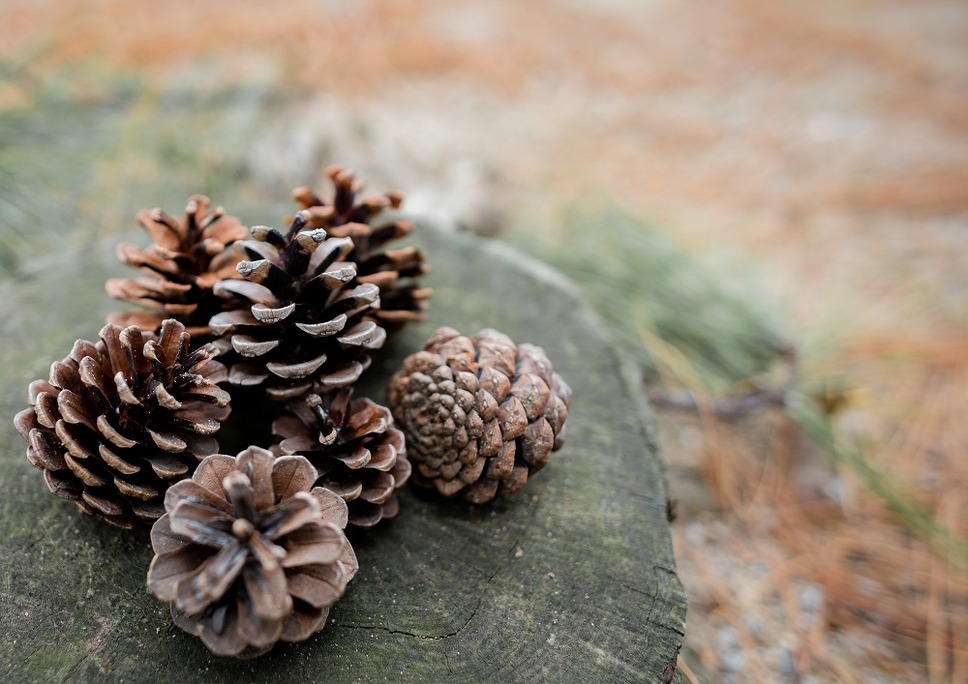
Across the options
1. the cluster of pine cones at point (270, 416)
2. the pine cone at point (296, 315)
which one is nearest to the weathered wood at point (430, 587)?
the cluster of pine cones at point (270, 416)

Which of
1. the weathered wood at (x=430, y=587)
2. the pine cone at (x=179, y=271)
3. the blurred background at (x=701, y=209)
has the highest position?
the pine cone at (x=179, y=271)

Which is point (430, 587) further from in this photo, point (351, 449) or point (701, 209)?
point (701, 209)

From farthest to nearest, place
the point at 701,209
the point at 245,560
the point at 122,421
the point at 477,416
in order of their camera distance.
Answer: the point at 701,209 < the point at 477,416 < the point at 122,421 < the point at 245,560

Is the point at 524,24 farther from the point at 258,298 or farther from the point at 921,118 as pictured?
the point at 258,298

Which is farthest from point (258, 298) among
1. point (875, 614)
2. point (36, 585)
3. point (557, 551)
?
point (875, 614)

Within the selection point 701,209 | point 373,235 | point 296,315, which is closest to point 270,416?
point 296,315

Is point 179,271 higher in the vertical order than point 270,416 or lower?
higher

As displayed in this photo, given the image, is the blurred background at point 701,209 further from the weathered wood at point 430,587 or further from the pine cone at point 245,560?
the pine cone at point 245,560
